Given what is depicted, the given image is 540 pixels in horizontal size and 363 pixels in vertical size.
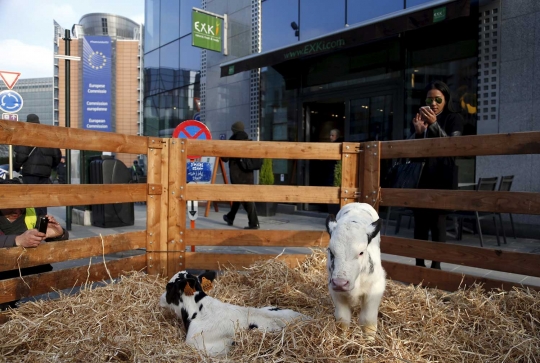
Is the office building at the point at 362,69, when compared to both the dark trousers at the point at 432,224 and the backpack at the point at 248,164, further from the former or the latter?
the dark trousers at the point at 432,224

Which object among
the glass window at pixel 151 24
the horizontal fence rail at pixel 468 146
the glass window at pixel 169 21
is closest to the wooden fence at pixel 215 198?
the horizontal fence rail at pixel 468 146

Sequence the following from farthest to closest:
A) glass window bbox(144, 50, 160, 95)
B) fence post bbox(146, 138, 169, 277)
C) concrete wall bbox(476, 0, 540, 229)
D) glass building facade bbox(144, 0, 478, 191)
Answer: glass window bbox(144, 50, 160, 95) < glass building facade bbox(144, 0, 478, 191) < concrete wall bbox(476, 0, 540, 229) < fence post bbox(146, 138, 169, 277)

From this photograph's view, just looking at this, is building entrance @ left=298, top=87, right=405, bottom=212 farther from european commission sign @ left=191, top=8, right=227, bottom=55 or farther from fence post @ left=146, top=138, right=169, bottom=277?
fence post @ left=146, top=138, right=169, bottom=277

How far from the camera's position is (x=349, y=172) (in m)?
4.35

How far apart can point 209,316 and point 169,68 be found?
1429 cm

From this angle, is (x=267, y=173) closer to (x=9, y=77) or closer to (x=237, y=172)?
(x=237, y=172)

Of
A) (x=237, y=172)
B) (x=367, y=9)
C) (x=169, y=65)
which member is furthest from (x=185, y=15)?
(x=237, y=172)

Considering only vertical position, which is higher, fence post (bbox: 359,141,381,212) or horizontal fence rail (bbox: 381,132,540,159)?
horizontal fence rail (bbox: 381,132,540,159)

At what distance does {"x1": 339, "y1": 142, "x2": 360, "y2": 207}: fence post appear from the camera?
14.1ft

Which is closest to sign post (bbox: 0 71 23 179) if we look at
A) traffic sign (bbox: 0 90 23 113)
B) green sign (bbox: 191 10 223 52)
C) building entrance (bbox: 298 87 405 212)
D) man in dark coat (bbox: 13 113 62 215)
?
traffic sign (bbox: 0 90 23 113)

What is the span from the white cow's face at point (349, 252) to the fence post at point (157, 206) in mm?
2227

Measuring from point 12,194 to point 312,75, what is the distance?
8610 mm

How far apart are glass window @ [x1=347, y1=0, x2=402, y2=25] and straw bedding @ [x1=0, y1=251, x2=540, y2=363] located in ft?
22.5

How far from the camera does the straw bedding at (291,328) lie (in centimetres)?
258
